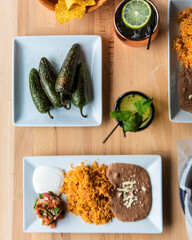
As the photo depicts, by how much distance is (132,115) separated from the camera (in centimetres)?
117

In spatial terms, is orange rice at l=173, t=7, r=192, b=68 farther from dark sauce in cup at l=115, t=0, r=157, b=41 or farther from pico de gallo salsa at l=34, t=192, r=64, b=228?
pico de gallo salsa at l=34, t=192, r=64, b=228

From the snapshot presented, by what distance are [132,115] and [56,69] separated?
0.40 metres

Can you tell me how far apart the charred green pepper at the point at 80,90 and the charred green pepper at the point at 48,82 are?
0.07 meters

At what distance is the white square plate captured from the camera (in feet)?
4.27

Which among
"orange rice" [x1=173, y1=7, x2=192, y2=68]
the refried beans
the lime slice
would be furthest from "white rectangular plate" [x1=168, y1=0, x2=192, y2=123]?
the refried beans

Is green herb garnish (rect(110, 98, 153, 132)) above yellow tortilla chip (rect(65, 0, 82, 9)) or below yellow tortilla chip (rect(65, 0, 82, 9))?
below

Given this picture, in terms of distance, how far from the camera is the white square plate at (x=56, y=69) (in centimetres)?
130

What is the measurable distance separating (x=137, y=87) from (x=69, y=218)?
63 cm

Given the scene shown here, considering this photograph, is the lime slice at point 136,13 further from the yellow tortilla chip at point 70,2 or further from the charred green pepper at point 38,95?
the charred green pepper at point 38,95

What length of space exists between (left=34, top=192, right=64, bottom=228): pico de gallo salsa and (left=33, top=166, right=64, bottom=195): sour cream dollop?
0.08 feet

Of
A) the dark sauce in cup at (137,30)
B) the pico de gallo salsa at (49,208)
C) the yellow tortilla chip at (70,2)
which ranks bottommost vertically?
the pico de gallo salsa at (49,208)

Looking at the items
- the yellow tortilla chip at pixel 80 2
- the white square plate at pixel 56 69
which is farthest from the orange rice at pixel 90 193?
the yellow tortilla chip at pixel 80 2

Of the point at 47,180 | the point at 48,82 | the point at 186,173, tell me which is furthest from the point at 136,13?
the point at 47,180

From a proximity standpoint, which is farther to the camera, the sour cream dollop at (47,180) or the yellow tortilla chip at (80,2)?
the sour cream dollop at (47,180)
